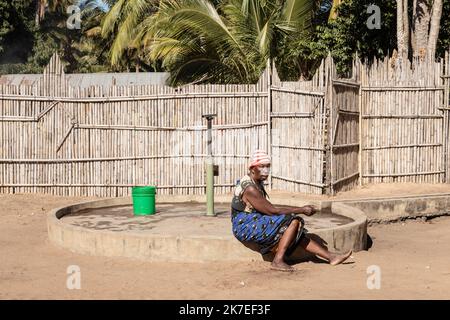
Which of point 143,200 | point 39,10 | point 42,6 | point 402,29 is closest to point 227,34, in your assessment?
point 402,29

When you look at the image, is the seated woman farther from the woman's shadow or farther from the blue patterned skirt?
the woman's shadow

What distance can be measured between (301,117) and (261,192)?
19.8 ft

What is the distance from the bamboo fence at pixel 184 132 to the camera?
1345 centimetres

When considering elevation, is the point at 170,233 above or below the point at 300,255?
above

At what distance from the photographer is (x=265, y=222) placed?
7230 mm

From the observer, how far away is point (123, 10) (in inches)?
1040

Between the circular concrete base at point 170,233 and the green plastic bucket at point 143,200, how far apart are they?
0.16 m

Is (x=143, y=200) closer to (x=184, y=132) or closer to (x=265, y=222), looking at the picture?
(x=265, y=222)

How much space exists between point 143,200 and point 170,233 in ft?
5.30

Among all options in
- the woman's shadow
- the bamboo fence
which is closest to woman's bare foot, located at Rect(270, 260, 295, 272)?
the woman's shadow

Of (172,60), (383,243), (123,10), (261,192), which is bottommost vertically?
(383,243)

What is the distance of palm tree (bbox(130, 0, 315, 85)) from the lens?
712 inches
